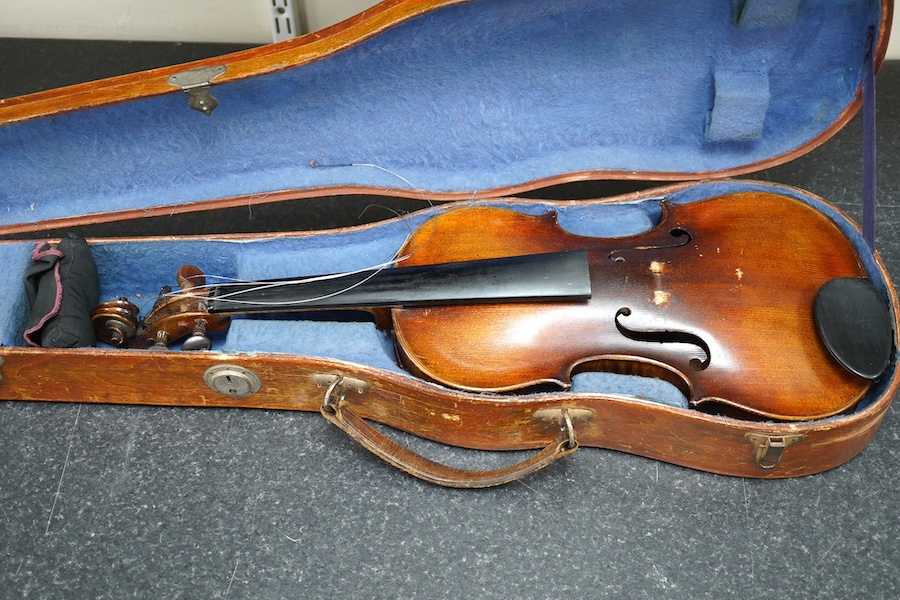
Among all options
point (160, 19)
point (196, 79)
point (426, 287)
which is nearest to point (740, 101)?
point (426, 287)

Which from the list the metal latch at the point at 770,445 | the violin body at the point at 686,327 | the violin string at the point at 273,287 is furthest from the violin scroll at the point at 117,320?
the metal latch at the point at 770,445

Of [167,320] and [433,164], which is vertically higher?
[433,164]

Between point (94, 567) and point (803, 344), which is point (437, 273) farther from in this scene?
point (94, 567)

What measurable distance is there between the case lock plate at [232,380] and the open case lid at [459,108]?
40cm

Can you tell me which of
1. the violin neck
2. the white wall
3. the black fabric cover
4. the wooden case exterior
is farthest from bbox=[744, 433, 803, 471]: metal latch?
the white wall

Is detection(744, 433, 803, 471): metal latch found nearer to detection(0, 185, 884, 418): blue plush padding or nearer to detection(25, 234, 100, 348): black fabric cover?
detection(0, 185, 884, 418): blue plush padding

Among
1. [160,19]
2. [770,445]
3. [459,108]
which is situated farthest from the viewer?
[160,19]

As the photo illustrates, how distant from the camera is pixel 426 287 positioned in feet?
4.89

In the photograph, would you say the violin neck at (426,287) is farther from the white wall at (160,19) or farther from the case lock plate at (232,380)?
the white wall at (160,19)

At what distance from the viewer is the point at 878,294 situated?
146 cm

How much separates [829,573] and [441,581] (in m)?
0.73

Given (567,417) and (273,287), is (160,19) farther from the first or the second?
(567,417)

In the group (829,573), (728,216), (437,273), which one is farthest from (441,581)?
(728,216)

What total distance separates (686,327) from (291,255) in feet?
2.77
